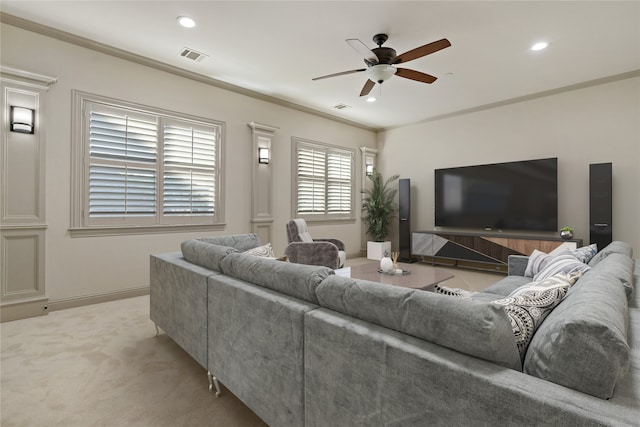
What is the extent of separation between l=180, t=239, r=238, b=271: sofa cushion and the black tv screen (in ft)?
15.7

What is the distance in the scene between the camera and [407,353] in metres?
0.99

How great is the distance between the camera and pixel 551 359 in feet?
2.70

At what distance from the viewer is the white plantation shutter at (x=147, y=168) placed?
3.67 meters

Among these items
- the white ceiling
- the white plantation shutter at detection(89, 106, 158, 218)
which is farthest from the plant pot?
the white plantation shutter at detection(89, 106, 158, 218)

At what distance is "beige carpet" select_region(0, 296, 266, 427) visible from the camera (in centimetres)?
→ 172

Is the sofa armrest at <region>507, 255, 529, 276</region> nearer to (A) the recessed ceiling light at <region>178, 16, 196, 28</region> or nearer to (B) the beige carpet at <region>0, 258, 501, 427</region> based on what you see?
(B) the beige carpet at <region>0, 258, 501, 427</region>

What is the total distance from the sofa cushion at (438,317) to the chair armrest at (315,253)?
259 centimetres

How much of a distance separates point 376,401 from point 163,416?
4.29 ft

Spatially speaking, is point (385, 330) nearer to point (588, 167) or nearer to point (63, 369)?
point (63, 369)

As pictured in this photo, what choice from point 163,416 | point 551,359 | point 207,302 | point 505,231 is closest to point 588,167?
point 505,231

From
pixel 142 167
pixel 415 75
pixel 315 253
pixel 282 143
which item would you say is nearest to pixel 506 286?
pixel 315 253

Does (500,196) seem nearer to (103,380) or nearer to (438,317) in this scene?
(438,317)

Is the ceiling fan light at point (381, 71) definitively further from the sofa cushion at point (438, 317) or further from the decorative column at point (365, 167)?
the decorative column at point (365, 167)

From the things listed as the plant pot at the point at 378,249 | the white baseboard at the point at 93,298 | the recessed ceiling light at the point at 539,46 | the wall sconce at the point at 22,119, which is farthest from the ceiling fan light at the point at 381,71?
the plant pot at the point at 378,249
